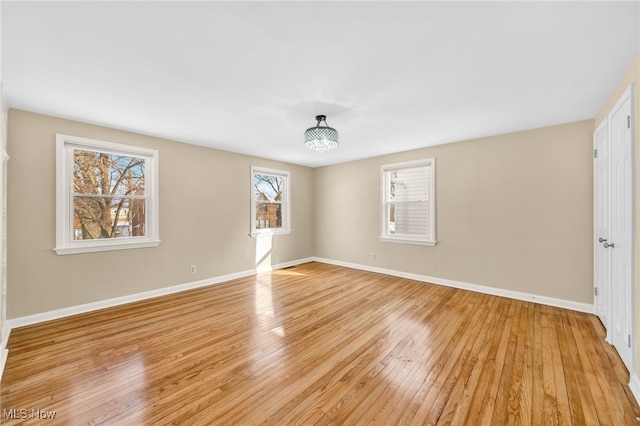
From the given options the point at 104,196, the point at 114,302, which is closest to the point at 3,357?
the point at 114,302

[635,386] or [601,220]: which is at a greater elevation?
[601,220]

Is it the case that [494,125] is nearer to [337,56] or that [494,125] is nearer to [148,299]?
[337,56]

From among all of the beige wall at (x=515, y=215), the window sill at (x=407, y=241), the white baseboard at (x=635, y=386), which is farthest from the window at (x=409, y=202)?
the white baseboard at (x=635, y=386)

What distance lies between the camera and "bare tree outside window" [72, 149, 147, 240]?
329 centimetres

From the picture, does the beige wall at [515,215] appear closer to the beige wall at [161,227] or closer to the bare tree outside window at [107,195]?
the beige wall at [161,227]

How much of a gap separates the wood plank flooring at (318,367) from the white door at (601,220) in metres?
0.26

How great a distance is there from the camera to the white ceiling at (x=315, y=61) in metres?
1.52

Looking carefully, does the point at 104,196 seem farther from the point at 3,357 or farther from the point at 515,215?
the point at 515,215

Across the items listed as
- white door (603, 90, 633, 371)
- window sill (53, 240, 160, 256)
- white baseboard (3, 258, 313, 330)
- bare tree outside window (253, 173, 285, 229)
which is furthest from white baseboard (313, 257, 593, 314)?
window sill (53, 240, 160, 256)

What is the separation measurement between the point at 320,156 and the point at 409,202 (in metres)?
1.99

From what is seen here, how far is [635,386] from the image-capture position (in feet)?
5.72

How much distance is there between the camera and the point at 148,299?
3.69 m

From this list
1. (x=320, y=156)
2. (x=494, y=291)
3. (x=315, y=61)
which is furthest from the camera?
(x=320, y=156)

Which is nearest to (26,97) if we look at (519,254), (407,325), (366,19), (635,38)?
(366,19)
